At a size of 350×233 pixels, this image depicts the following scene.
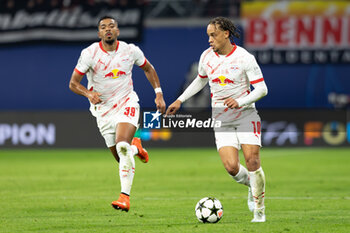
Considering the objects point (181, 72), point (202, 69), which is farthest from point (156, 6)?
point (202, 69)

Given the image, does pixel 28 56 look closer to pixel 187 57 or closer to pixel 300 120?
pixel 187 57

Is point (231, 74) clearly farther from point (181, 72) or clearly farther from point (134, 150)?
point (181, 72)

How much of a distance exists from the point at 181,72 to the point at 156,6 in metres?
2.30

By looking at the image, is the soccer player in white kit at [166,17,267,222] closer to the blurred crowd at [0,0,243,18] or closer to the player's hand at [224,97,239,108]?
the player's hand at [224,97,239,108]

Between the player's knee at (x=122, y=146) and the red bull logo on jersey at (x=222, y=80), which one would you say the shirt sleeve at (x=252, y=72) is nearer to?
the red bull logo on jersey at (x=222, y=80)

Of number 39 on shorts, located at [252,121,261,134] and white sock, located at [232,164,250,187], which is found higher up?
number 39 on shorts, located at [252,121,261,134]

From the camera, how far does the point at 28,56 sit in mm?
26578

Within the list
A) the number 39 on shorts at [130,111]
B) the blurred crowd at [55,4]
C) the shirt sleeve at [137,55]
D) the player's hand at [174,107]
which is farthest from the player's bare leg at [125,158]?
the blurred crowd at [55,4]

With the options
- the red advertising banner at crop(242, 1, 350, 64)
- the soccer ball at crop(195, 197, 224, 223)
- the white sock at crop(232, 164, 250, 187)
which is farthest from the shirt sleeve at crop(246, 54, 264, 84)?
the red advertising banner at crop(242, 1, 350, 64)

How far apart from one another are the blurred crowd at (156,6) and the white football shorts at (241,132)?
15.9 m

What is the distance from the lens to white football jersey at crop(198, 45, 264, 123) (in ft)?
27.8

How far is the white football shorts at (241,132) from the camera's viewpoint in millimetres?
8523

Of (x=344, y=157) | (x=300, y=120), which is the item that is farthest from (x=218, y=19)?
(x=300, y=120)

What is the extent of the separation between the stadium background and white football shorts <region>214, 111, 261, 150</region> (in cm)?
1513
